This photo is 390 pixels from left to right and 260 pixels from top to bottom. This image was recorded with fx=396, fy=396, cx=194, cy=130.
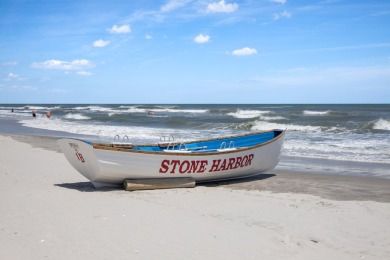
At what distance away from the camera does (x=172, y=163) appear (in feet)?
27.4

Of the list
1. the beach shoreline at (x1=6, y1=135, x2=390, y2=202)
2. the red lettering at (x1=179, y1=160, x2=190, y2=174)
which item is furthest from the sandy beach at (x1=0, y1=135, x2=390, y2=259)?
the red lettering at (x1=179, y1=160, x2=190, y2=174)

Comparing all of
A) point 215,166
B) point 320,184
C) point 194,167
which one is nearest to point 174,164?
point 194,167

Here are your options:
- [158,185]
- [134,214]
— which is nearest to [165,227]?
[134,214]

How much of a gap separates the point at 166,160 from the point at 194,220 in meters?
2.60

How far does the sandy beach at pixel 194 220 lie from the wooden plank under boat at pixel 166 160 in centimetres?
35

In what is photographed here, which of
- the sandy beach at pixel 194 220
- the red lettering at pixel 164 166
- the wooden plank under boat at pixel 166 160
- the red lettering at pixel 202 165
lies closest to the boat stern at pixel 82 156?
the wooden plank under boat at pixel 166 160

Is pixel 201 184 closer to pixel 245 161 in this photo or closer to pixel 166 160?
pixel 245 161

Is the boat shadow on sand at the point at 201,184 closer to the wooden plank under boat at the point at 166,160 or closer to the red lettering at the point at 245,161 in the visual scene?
the wooden plank under boat at the point at 166,160

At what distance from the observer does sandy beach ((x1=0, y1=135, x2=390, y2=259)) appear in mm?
4566

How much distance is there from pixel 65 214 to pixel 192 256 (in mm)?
2323

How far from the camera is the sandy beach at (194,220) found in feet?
15.0

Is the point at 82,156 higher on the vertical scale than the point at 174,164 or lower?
higher

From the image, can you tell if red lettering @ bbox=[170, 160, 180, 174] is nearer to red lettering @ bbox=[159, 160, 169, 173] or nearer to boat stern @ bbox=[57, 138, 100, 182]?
red lettering @ bbox=[159, 160, 169, 173]

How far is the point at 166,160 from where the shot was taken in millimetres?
8250
